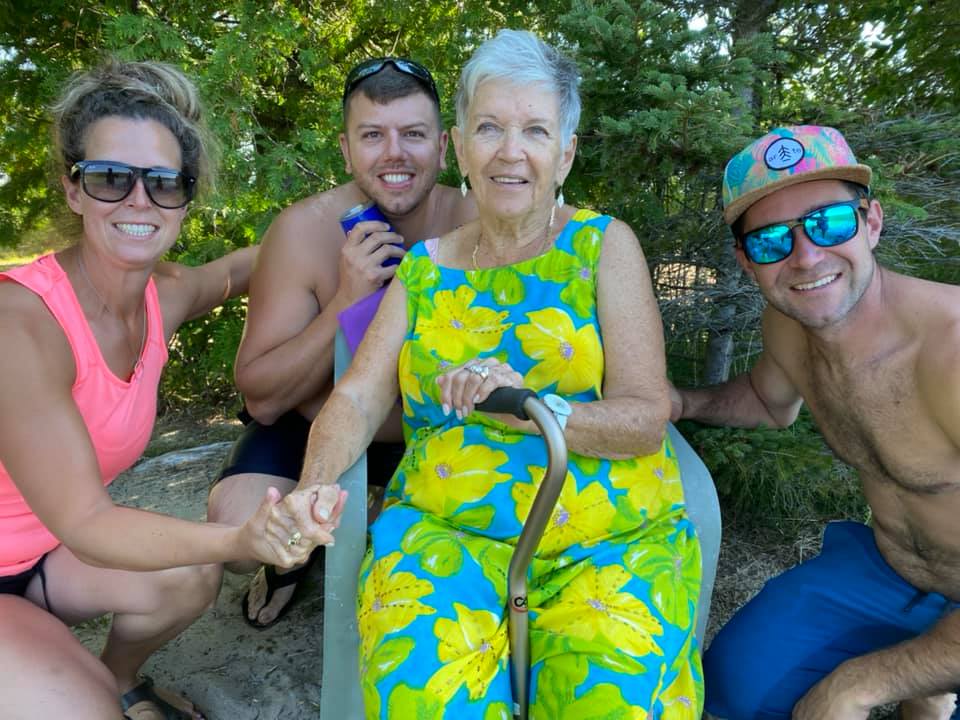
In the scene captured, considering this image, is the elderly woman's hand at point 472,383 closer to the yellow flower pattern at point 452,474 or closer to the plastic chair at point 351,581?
the yellow flower pattern at point 452,474

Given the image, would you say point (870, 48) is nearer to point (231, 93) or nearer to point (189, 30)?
point (231, 93)

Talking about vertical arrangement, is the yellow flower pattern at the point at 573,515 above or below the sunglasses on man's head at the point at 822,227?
below

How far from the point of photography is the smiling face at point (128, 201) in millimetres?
2203

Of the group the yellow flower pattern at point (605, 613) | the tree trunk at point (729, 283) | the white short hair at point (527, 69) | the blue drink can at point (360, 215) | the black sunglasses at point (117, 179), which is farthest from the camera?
the tree trunk at point (729, 283)

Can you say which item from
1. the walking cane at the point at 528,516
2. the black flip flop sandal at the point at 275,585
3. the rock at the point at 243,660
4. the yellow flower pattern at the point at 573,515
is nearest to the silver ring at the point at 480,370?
the walking cane at the point at 528,516

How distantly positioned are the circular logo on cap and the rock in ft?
7.73

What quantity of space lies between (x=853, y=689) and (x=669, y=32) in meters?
2.19

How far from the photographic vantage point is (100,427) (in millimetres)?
2260

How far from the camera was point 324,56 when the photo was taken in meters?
4.45

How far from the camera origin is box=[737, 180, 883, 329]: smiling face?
2.08 metres

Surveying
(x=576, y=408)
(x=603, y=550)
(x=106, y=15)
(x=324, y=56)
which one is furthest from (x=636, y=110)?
(x=106, y=15)

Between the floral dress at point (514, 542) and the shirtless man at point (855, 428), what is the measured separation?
50cm

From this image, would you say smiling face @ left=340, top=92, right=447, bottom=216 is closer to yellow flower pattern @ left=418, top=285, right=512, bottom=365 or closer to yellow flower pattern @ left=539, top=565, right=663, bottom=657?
yellow flower pattern @ left=418, top=285, right=512, bottom=365

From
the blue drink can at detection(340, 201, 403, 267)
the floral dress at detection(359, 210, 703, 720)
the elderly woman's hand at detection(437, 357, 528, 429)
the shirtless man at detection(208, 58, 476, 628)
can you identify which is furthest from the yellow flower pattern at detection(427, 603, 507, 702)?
the blue drink can at detection(340, 201, 403, 267)
